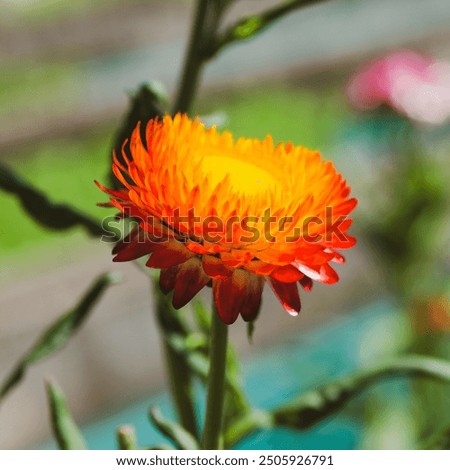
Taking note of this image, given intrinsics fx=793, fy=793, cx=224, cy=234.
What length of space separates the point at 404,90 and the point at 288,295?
0.87 metres

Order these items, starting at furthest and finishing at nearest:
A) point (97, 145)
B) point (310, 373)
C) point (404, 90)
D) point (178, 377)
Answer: point (97, 145) → point (310, 373) → point (404, 90) → point (178, 377)

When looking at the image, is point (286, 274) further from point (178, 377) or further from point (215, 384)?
point (178, 377)

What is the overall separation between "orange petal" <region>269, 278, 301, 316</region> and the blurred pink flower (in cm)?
84

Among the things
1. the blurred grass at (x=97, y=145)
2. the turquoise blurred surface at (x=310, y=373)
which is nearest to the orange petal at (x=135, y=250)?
the turquoise blurred surface at (x=310, y=373)

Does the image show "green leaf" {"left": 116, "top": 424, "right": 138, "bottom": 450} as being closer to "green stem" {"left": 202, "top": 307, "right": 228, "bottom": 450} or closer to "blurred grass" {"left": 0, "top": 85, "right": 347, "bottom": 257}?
"green stem" {"left": 202, "top": 307, "right": 228, "bottom": 450}

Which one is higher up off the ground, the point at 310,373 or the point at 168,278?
the point at 168,278

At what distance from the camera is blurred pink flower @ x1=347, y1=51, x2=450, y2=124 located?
45.1 inches

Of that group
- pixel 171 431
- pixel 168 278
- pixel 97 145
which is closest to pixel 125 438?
pixel 171 431

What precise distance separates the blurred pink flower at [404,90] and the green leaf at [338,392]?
0.70m

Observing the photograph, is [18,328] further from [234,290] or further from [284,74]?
[284,74]

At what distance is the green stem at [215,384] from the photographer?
39 cm

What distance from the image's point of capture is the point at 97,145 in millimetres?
1664

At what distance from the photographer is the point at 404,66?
121cm
